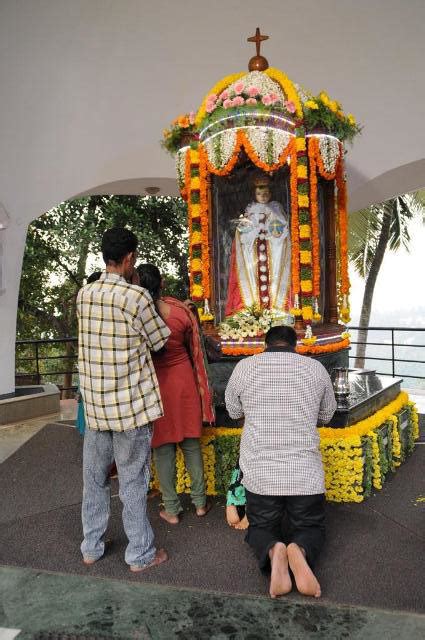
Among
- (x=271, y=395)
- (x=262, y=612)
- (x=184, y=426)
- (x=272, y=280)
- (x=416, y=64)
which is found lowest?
(x=262, y=612)

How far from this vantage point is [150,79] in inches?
324

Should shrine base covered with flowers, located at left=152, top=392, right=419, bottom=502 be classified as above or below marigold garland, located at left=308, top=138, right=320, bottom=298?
below

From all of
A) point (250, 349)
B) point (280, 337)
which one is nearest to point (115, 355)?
point (280, 337)

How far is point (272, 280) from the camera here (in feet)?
21.5

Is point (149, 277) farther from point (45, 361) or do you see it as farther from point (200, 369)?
point (45, 361)

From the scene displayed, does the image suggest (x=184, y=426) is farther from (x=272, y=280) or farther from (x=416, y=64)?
(x=416, y=64)

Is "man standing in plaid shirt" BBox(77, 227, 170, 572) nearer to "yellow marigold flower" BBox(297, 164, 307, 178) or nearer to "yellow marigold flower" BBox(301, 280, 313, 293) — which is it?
"yellow marigold flower" BBox(301, 280, 313, 293)

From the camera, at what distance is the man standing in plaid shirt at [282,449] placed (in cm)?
317

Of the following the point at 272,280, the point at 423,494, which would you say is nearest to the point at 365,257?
the point at 272,280

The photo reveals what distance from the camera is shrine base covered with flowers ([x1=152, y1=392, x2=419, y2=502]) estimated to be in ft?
14.1

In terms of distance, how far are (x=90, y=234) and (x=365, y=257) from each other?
7048 millimetres

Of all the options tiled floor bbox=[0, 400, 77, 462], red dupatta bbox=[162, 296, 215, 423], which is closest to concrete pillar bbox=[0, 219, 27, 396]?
tiled floor bbox=[0, 400, 77, 462]

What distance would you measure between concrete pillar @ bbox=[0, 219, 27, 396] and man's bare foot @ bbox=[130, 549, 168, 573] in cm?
479

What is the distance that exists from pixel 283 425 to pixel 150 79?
21.4ft
